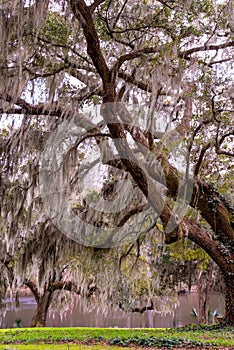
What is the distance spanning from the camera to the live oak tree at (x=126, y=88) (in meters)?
4.85

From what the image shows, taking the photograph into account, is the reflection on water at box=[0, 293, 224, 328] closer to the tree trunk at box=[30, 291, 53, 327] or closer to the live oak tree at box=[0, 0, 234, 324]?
the tree trunk at box=[30, 291, 53, 327]

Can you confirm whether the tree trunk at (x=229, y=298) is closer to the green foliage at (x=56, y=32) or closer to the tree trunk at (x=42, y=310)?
the green foliage at (x=56, y=32)

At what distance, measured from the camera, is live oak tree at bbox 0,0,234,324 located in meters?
4.85

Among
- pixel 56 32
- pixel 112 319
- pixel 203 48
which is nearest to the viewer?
pixel 56 32

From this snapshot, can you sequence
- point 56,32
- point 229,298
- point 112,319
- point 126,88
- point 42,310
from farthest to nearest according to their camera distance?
point 112,319 < point 42,310 < point 229,298 < point 126,88 < point 56,32

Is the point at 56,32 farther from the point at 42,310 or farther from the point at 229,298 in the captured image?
the point at 42,310

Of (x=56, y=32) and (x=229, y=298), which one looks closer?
(x=56, y=32)

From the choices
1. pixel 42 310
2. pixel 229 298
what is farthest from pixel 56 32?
pixel 42 310

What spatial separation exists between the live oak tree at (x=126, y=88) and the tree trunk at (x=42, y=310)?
509 cm

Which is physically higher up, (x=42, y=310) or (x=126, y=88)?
(x=126, y=88)

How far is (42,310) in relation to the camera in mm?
10992

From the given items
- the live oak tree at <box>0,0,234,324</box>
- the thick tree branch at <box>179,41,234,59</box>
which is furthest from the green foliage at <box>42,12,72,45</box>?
the thick tree branch at <box>179,41,234,59</box>

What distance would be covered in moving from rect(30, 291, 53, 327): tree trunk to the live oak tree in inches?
200

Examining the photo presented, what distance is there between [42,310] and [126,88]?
7.44 m
